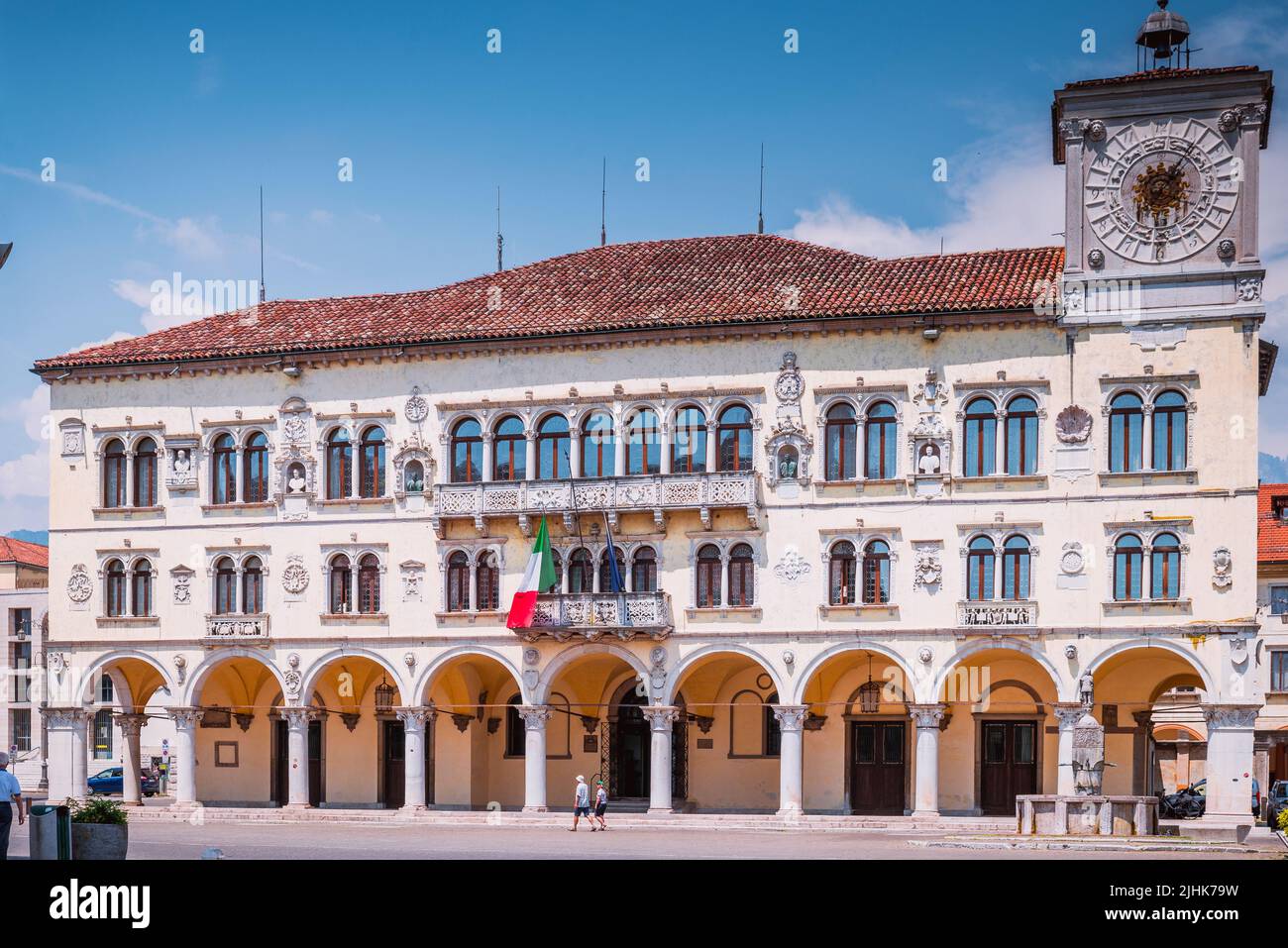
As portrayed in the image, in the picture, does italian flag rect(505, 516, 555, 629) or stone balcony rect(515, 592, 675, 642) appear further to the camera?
italian flag rect(505, 516, 555, 629)

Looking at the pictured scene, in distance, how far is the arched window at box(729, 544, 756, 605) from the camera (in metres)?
43.8

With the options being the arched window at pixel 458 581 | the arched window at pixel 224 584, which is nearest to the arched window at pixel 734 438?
the arched window at pixel 458 581

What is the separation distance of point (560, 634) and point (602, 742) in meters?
4.05

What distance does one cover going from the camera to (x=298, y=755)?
46531 millimetres

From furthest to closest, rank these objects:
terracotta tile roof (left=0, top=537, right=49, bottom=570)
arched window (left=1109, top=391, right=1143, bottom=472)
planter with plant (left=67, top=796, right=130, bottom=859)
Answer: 1. terracotta tile roof (left=0, top=537, right=49, bottom=570)
2. arched window (left=1109, top=391, right=1143, bottom=472)
3. planter with plant (left=67, top=796, right=130, bottom=859)

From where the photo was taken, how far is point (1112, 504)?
41438mm

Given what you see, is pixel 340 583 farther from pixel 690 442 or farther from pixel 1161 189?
pixel 1161 189

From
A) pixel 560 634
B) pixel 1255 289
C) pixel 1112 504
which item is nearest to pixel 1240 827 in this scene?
pixel 1112 504

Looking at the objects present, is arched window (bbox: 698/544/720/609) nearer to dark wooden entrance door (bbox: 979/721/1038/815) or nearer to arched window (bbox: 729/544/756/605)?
arched window (bbox: 729/544/756/605)

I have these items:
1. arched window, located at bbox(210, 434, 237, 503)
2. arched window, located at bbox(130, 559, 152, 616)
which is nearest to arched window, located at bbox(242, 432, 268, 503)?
arched window, located at bbox(210, 434, 237, 503)

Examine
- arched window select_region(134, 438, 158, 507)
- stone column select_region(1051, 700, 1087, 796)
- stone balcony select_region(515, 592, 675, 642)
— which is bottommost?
stone column select_region(1051, 700, 1087, 796)

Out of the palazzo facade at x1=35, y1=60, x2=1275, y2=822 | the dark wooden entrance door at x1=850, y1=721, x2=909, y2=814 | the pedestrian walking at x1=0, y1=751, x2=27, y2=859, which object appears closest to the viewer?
the pedestrian walking at x1=0, y1=751, x2=27, y2=859

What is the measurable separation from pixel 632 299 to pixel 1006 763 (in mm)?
13901

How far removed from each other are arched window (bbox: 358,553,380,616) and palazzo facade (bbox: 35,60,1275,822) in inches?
3.6
